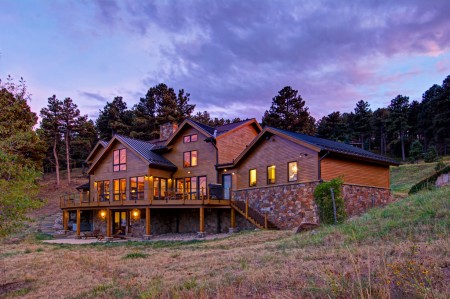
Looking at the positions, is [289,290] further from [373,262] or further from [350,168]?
[350,168]

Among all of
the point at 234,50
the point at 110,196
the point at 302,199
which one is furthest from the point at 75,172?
the point at 302,199

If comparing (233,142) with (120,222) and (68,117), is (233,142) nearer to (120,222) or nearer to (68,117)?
(120,222)

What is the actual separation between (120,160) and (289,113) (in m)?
30.1

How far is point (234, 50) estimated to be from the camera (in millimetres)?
26938

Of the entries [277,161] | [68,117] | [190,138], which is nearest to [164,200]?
[190,138]

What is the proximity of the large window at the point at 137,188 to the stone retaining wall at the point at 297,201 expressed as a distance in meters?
8.54

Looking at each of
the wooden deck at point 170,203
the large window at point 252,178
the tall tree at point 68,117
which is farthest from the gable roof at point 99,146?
the tall tree at point 68,117

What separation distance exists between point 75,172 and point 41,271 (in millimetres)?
50726

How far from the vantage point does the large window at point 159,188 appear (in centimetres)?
2877

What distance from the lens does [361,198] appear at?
23719 mm

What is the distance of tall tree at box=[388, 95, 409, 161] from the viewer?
57.8 m

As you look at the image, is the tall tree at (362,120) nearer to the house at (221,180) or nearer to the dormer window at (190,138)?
the house at (221,180)

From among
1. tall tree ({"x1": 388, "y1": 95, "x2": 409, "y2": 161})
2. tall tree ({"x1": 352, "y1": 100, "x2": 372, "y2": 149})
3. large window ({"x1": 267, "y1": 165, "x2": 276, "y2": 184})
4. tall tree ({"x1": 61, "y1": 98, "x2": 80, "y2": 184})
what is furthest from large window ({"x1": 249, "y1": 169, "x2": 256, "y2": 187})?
tall tree ({"x1": 352, "y1": 100, "x2": 372, "y2": 149})

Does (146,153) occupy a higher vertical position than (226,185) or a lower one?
higher
